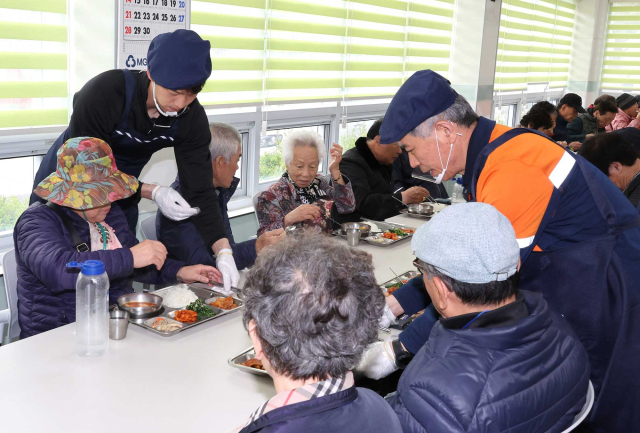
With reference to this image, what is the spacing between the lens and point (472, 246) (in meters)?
1.43

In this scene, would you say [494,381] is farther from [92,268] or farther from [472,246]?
[92,268]

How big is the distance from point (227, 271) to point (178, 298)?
0.94 feet

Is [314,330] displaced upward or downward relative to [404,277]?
upward

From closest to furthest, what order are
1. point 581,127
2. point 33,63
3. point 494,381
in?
point 494,381, point 33,63, point 581,127

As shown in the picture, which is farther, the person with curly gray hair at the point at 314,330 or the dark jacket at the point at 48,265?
the dark jacket at the point at 48,265

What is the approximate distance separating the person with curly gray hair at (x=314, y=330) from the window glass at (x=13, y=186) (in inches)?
101

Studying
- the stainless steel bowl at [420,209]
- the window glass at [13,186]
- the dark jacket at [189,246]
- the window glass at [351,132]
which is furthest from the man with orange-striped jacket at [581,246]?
the window glass at [351,132]

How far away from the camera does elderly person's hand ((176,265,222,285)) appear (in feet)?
8.61

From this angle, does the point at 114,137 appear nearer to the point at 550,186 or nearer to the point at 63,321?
the point at 63,321

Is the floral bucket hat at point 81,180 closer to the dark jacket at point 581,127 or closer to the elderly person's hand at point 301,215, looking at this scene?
the elderly person's hand at point 301,215

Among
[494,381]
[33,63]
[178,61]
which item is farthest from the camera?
[33,63]

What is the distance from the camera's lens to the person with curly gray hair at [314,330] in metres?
1.20

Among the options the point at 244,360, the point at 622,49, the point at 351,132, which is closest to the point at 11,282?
the point at 244,360

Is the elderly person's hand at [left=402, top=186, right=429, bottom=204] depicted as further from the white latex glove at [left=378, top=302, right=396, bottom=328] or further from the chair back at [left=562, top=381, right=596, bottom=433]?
the chair back at [left=562, top=381, right=596, bottom=433]
